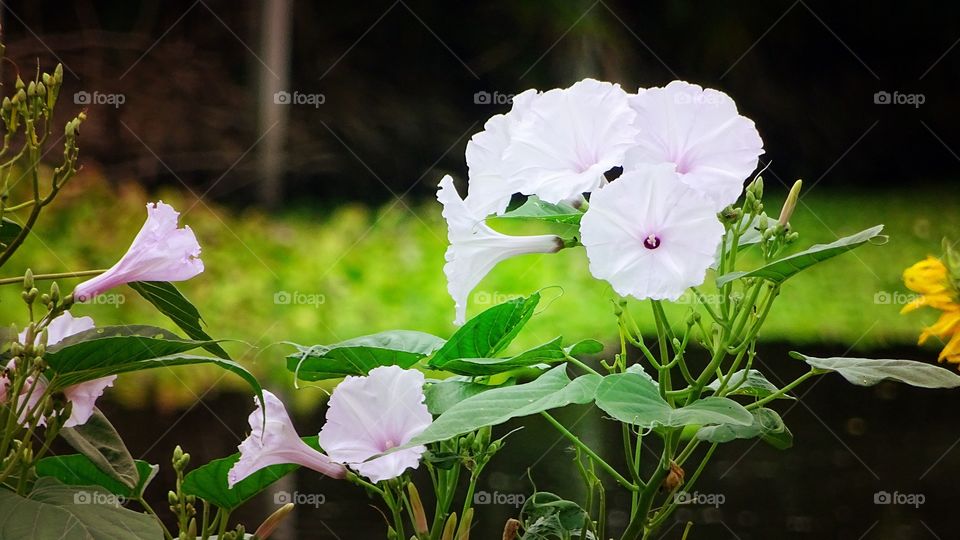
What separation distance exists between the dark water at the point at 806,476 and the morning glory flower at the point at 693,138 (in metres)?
1.50

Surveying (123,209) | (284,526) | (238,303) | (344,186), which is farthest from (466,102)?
(284,526)

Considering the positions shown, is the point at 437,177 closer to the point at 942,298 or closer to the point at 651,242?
the point at 942,298

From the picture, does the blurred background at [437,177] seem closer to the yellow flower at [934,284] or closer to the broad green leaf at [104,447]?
the yellow flower at [934,284]

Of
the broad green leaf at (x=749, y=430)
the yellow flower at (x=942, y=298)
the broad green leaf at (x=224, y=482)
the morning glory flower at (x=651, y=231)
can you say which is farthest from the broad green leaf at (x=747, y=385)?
the broad green leaf at (x=224, y=482)

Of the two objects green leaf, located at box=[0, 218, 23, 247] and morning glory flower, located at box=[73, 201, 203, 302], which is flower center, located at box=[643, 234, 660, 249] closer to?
morning glory flower, located at box=[73, 201, 203, 302]

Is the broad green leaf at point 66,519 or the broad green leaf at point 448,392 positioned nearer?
the broad green leaf at point 66,519

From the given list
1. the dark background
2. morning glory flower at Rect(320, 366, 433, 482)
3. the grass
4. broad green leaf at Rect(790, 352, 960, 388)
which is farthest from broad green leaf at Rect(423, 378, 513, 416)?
the dark background

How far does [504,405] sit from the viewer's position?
0.55 metres

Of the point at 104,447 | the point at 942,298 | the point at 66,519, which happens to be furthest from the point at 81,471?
the point at 942,298

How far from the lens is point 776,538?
2.12 m

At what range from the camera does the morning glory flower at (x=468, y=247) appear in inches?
26.9

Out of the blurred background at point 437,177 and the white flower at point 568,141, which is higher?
the blurred background at point 437,177

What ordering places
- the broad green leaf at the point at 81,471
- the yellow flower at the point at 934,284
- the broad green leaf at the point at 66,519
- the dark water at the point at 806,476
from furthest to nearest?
the dark water at the point at 806,476
the yellow flower at the point at 934,284
the broad green leaf at the point at 81,471
the broad green leaf at the point at 66,519

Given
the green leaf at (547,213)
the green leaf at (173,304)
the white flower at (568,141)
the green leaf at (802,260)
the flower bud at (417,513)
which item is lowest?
the flower bud at (417,513)
